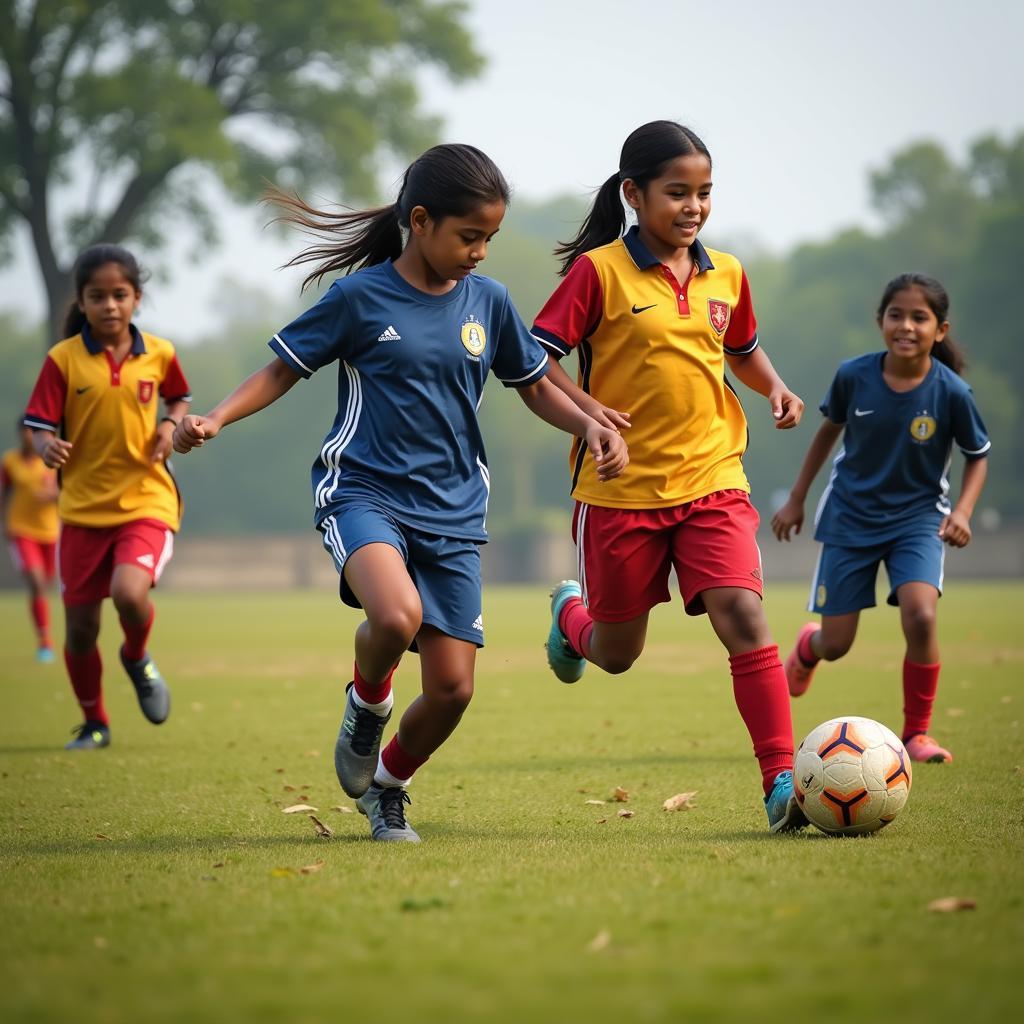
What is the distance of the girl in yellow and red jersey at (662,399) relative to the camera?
5.33 m

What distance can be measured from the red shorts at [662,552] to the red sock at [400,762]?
93 cm

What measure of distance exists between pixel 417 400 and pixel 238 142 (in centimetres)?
3247

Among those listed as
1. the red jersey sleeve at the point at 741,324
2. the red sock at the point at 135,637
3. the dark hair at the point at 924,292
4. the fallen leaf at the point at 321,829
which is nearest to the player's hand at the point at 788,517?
the dark hair at the point at 924,292

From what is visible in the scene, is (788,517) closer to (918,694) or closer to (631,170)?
(918,694)

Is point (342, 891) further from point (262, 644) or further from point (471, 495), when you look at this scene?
point (262, 644)

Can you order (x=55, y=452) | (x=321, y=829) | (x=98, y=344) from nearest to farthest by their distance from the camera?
1. (x=321, y=829)
2. (x=55, y=452)
3. (x=98, y=344)

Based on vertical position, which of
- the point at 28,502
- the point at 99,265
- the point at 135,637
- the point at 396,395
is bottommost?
the point at 135,637

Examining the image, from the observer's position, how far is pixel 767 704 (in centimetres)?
515

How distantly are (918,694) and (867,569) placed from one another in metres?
0.66

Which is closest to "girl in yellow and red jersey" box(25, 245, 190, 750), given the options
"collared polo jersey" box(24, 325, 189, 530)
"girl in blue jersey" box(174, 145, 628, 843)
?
"collared polo jersey" box(24, 325, 189, 530)

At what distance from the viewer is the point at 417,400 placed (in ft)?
16.5

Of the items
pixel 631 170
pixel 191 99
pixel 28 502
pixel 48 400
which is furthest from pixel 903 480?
pixel 191 99

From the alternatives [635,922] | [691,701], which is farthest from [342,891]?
[691,701]

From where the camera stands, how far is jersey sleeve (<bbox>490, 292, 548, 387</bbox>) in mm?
5316
